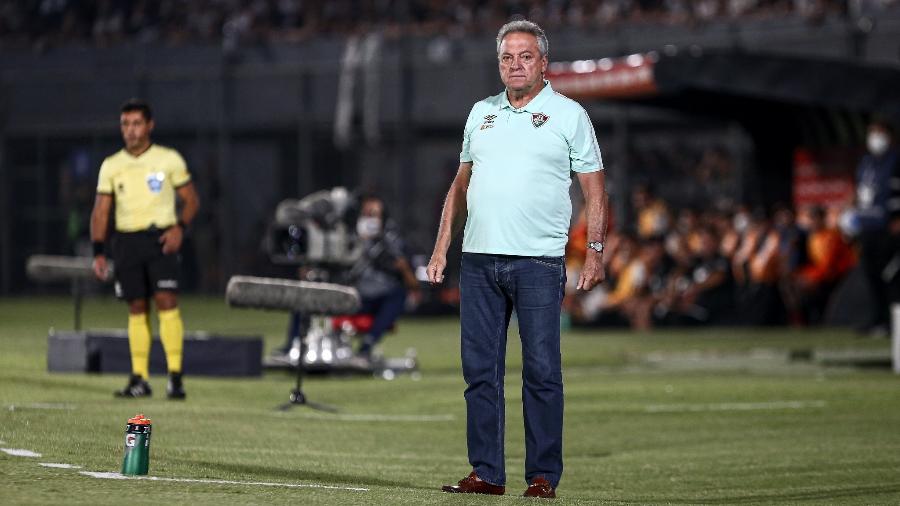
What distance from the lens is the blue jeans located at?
823 cm

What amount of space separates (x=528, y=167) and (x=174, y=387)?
6.14 metres

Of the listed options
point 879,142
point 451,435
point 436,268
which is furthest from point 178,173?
point 879,142

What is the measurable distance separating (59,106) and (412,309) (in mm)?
12840

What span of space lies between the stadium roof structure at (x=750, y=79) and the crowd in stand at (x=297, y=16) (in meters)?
8.76

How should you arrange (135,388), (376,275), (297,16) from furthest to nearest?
(297,16)
(376,275)
(135,388)

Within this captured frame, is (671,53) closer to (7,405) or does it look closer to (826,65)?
(826,65)

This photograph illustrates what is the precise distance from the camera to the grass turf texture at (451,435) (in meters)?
8.87

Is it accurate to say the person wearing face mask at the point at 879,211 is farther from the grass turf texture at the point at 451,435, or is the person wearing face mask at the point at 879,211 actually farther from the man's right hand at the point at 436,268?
the man's right hand at the point at 436,268

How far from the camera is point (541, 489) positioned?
323 inches

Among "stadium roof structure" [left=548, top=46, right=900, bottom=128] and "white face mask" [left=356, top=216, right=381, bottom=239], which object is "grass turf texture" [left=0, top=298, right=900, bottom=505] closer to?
"white face mask" [left=356, top=216, right=381, bottom=239]

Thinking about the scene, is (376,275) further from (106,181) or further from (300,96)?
(300,96)

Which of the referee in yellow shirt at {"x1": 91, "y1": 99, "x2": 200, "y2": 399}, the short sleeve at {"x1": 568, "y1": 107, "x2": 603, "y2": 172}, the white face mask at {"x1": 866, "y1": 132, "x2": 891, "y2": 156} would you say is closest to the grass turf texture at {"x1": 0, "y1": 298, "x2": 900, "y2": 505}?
the referee in yellow shirt at {"x1": 91, "y1": 99, "x2": 200, "y2": 399}

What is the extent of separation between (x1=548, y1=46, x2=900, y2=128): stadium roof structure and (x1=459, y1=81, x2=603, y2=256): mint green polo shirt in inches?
533

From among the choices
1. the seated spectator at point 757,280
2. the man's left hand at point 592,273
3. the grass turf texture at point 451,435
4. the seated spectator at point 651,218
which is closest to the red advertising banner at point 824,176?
the seated spectator at point 757,280
